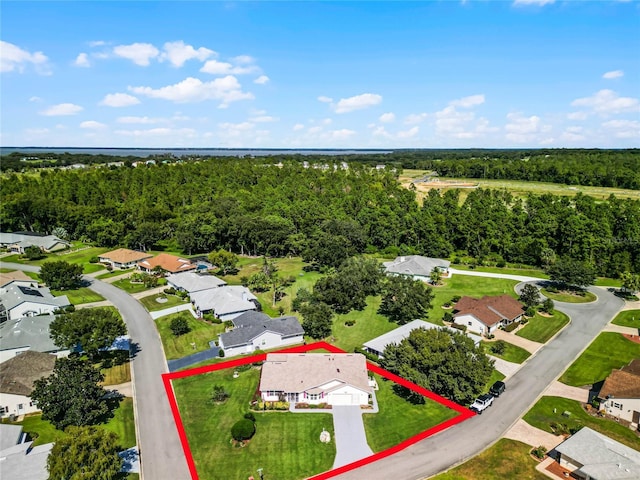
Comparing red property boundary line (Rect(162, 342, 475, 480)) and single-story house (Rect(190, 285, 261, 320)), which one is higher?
single-story house (Rect(190, 285, 261, 320))

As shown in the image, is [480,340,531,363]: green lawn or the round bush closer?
the round bush

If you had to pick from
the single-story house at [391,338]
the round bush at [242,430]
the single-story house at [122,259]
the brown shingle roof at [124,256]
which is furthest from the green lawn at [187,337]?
the brown shingle roof at [124,256]

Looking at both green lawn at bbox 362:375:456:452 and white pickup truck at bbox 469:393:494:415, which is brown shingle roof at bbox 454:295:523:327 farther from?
green lawn at bbox 362:375:456:452

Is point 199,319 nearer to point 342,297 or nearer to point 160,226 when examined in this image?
point 342,297

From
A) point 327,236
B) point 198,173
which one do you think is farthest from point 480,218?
point 198,173

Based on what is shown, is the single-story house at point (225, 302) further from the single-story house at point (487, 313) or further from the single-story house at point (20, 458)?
the single-story house at point (487, 313)

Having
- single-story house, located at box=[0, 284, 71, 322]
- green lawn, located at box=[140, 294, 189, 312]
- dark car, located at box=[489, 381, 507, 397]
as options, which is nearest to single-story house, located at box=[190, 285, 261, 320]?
green lawn, located at box=[140, 294, 189, 312]

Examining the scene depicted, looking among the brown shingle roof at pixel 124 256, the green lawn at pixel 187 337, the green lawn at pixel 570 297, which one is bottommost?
the green lawn at pixel 570 297
